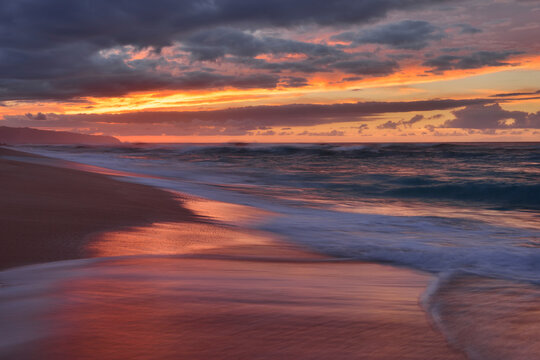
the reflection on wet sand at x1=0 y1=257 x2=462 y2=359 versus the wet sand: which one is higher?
the wet sand

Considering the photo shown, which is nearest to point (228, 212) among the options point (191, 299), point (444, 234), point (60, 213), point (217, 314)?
point (60, 213)

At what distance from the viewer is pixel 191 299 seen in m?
2.12

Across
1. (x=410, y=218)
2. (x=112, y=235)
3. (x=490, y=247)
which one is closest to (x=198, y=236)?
(x=112, y=235)

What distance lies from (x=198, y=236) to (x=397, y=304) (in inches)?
88.6

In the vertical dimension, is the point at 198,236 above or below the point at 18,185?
below

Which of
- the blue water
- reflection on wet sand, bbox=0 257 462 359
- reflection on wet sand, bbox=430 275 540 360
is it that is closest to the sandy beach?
reflection on wet sand, bbox=0 257 462 359

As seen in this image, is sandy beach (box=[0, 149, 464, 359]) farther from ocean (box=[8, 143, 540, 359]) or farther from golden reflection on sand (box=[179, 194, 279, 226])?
golden reflection on sand (box=[179, 194, 279, 226])

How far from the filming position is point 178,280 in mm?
2469

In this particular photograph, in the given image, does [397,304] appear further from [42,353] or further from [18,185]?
[18,185]

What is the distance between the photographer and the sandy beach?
1.58m

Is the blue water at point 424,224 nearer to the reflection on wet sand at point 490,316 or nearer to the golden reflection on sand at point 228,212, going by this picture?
the golden reflection on sand at point 228,212

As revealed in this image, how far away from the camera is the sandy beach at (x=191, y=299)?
158cm

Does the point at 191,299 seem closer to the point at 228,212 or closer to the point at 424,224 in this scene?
the point at 228,212

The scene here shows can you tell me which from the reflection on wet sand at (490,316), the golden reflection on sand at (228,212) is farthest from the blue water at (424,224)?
the reflection on wet sand at (490,316)
